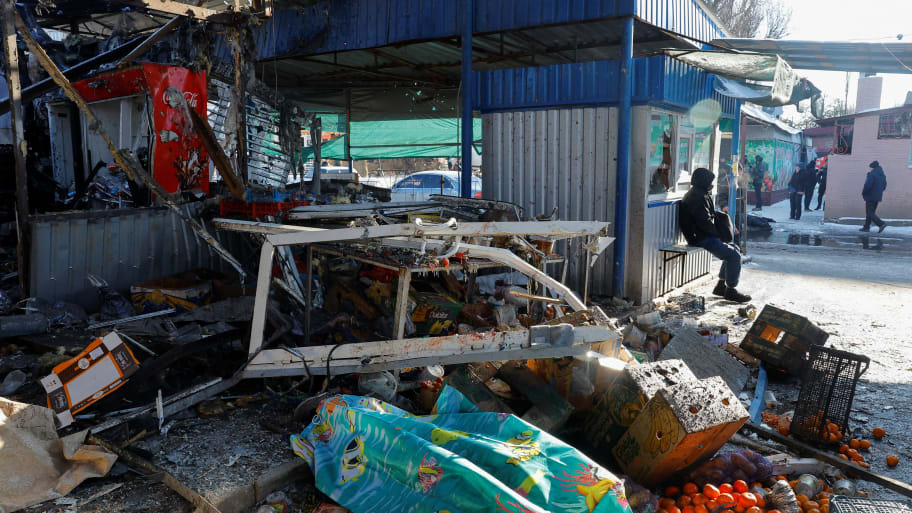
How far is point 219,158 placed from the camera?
668 centimetres

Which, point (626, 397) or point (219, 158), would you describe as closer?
point (626, 397)

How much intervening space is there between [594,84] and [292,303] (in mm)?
4745

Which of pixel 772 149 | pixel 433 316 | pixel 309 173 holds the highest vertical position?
pixel 772 149

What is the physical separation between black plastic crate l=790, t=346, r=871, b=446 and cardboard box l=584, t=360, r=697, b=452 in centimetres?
119

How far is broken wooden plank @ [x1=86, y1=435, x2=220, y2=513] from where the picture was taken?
9.73 ft

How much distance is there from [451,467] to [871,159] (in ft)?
66.8

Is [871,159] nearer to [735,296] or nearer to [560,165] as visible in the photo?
[735,296]

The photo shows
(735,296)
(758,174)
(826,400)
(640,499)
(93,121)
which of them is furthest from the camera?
(758,174)

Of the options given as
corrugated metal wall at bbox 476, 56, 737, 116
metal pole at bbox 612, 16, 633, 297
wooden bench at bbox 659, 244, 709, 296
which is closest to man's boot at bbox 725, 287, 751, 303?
wooden bench at bbox 659, 244, 709, 296

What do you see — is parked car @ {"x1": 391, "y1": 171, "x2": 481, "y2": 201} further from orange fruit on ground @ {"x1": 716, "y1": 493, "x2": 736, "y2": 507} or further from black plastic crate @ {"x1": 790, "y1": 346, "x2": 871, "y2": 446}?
orange fruit on ground @ {"x1": 716, "y1": 493, "x2": 736, "y2": 507}

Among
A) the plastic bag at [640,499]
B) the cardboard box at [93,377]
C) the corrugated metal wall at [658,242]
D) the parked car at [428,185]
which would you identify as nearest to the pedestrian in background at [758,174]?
the parked car at [428,185]

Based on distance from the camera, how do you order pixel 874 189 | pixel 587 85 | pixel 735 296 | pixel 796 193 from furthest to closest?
pixel 796 193, pixel 874 189, pixel 735 296, pixel 587 85

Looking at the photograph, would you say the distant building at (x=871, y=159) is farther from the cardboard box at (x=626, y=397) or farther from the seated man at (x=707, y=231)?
the cardboard box at (x=626, y=397)

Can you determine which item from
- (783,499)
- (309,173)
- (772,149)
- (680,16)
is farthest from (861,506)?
(772,149)
